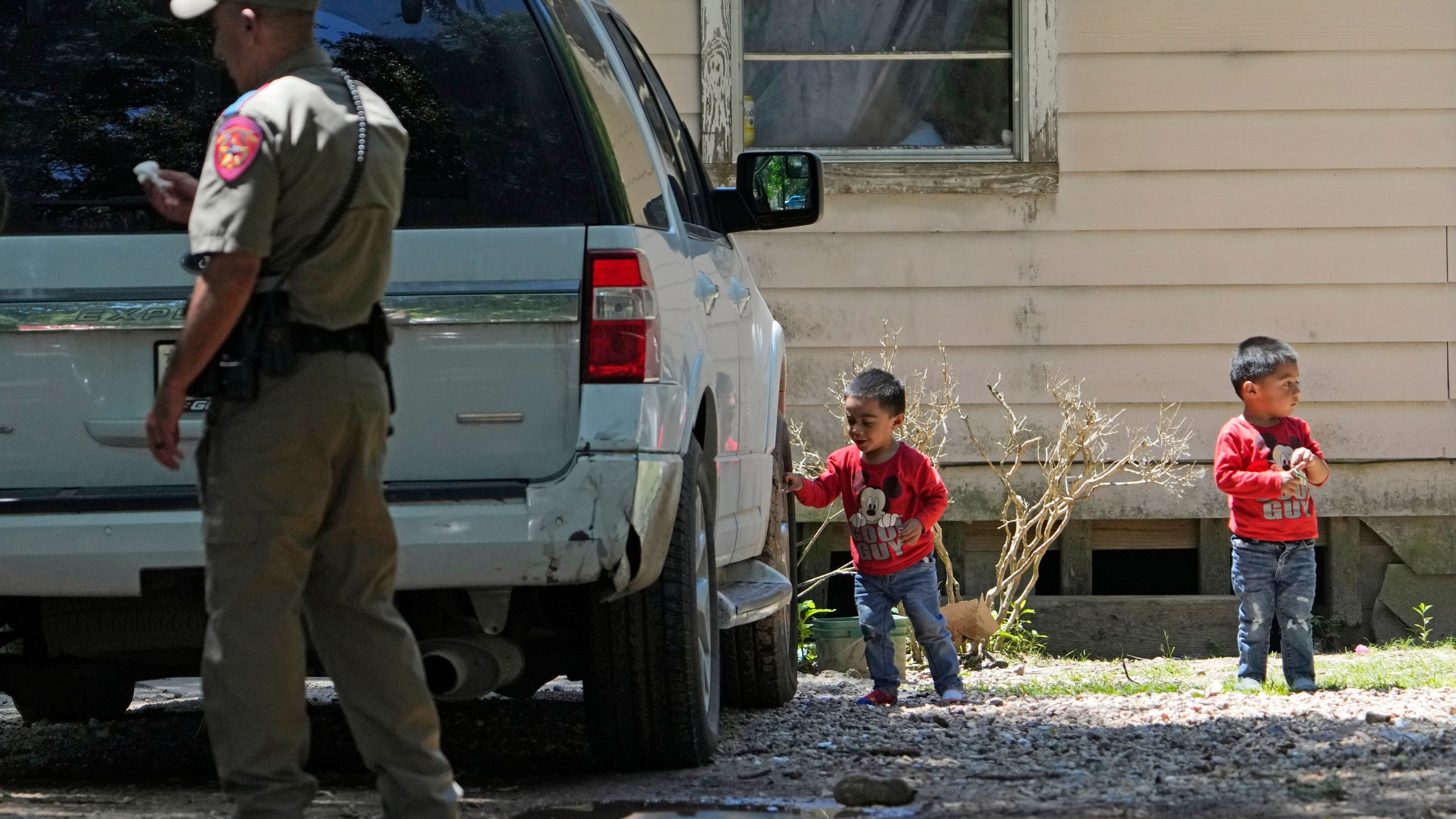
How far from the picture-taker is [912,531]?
19.3 ft

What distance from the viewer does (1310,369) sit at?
27.2 ft

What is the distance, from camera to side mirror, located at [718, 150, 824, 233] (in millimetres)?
5305

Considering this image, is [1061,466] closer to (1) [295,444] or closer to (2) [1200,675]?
(2) [1200,675]

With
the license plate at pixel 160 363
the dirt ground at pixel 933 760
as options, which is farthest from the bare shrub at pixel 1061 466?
the license plate at pixel 160 363

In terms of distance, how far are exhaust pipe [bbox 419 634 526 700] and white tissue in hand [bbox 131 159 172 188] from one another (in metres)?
1.20

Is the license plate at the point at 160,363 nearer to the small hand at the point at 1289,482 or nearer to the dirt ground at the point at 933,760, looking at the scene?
the dirt ground at the point at 933,760

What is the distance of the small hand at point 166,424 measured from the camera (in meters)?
2.93

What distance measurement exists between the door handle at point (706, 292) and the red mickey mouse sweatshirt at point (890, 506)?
156cm

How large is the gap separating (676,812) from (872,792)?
431 mm

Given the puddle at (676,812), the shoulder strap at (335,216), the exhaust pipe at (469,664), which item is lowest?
the puddle at (676,812)

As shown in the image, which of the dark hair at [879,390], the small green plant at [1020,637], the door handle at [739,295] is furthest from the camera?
the small green plant at [1020,637]

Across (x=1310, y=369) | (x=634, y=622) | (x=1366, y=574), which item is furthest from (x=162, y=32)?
(x=1366, y=574)

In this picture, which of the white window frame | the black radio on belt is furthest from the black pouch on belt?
the white window frame

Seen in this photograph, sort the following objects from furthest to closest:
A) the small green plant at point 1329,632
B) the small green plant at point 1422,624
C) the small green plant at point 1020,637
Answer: the small green plant at point 1329,632 < the small green plant at point 1422,624 < the small green plant at point 1020,637
